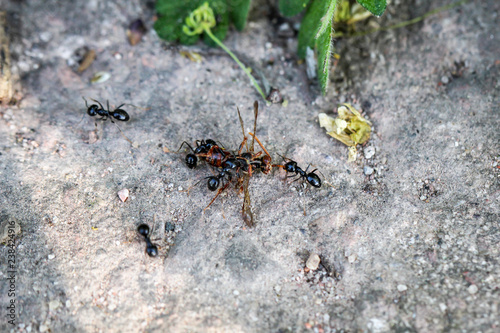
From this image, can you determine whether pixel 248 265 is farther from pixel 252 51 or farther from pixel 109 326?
pixel 252 51

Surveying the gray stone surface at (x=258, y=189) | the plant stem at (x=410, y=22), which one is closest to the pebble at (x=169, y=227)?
the gray stone surface at (x=258, y=189)

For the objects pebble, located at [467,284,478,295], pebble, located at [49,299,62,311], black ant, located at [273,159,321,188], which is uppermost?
pebble, located at [467,284,478,295]

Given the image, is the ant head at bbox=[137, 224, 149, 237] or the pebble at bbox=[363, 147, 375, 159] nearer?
the ant head at bbox=[137, 224, 149, 237]

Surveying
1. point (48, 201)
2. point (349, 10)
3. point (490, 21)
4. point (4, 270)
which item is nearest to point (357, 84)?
point (349, 10)

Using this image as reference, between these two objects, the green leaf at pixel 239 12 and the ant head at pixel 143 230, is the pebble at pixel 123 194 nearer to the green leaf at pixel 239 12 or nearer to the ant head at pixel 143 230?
the ant head at pixel 143 230

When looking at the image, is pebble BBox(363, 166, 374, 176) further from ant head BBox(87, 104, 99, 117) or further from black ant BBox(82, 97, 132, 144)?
→ ant head BBox(87, 104, 99, 117)

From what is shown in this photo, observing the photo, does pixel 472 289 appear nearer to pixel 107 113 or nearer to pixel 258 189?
pixel 258 189

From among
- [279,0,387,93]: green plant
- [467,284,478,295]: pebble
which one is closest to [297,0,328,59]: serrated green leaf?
[279,0,387,93]: green plant
